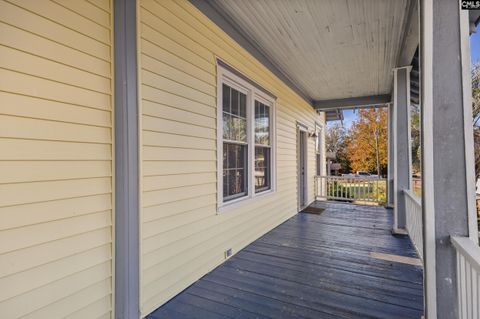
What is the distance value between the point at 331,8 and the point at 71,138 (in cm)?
287

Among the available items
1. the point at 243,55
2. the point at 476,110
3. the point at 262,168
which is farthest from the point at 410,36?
the point at 262,168

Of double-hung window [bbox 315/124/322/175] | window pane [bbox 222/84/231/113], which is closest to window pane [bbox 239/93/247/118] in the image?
window pane [bbox 222/84/231/113]

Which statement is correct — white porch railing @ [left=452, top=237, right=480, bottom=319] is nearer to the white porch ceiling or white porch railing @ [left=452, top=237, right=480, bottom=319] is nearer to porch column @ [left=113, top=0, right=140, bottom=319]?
porch column @ [left=113, top=0, right=140, bottom=319]

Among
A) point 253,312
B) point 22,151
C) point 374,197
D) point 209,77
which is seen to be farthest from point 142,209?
point 374,197

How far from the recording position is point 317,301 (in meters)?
2.42

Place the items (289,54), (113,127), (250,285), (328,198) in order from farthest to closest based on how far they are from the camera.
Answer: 1. (328,198)
2. (289,54)
3. (250,285)
4. (113,127)

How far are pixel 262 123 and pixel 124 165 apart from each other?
297cm

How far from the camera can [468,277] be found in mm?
1518

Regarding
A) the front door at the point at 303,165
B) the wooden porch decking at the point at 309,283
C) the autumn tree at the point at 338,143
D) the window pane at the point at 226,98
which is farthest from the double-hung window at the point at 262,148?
the autumn tree at the point at 338,143

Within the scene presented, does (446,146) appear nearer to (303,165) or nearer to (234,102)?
(234,102)

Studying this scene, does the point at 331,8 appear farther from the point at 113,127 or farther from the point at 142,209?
the point at 142,209

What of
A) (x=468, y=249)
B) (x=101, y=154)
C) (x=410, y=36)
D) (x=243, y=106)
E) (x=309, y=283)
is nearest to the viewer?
(x=468, y=249)

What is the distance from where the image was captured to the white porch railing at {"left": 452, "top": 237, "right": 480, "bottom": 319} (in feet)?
4.56

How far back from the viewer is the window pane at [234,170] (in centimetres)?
351
